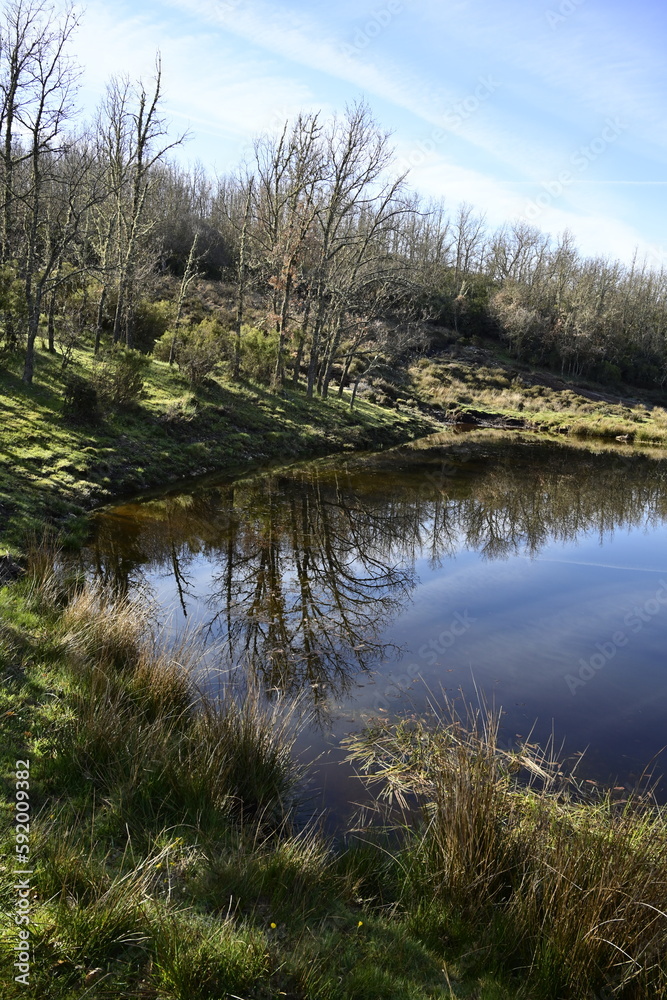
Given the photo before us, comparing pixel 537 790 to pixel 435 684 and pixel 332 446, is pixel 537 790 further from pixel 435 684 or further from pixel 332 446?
pixel 332 446

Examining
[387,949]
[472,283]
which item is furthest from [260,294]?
[387,949]

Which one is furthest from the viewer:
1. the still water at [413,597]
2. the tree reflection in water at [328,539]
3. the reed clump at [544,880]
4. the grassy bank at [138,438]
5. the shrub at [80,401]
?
the shrub at [80,401]

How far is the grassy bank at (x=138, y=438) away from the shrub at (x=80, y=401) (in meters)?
0.17

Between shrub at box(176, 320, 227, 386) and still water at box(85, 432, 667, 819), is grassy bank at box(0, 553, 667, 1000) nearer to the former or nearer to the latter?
still water at box(85, 432, 667, 819)

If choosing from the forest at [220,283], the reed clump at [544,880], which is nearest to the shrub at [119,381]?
the forest at [220,283]

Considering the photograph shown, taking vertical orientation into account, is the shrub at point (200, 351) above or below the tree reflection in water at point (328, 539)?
above

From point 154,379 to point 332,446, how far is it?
698 cm

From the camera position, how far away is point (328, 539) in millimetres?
12234

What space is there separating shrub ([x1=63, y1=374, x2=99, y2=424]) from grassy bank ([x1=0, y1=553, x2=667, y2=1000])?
36.1 ft

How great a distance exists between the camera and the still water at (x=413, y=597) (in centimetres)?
657

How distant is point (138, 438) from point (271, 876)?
14.0 meters

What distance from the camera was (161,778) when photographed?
416 cm

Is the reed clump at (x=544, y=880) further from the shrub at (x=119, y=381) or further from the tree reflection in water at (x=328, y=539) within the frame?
the shrub at (x=119, y=381)

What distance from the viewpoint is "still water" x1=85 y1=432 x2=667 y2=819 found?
657cm
